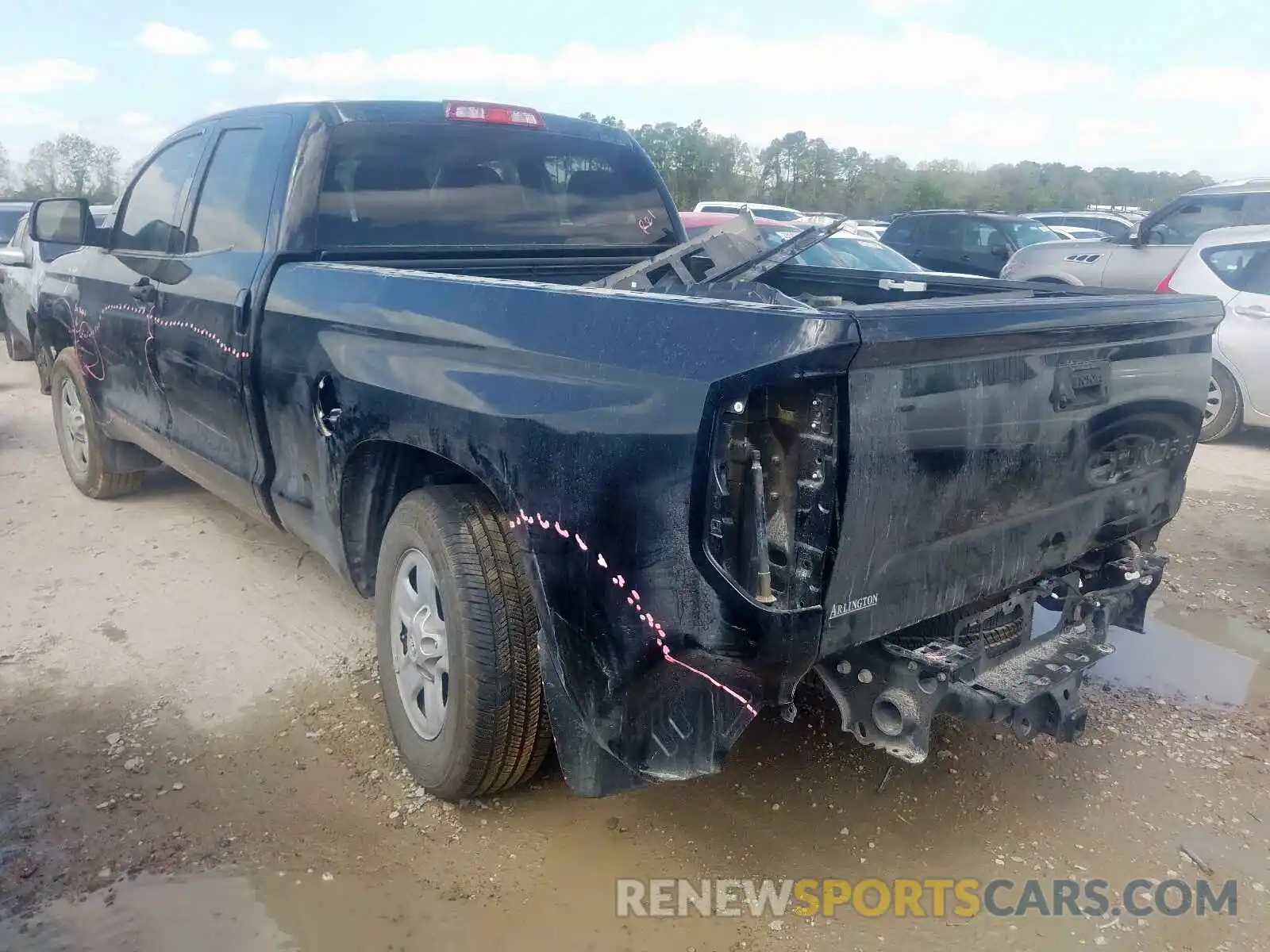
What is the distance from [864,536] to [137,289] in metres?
3.65

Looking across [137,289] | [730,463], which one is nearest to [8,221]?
[137,289]

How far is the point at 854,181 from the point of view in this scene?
114ft

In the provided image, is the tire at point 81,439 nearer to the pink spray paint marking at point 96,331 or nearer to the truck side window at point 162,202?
the pink spray paint marking at point 96,331

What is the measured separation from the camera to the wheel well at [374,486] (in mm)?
2975

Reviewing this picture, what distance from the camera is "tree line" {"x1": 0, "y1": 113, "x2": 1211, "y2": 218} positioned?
100.0ft

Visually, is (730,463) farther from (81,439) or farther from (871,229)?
(871,229)

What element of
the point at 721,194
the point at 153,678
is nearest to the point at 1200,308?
the point at 153,678

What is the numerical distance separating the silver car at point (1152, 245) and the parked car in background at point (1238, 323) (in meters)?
1.53

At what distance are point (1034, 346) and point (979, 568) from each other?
1.80 ft

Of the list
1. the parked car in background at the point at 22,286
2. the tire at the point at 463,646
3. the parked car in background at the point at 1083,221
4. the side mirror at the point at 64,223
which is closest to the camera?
the tire at the point at 463,646

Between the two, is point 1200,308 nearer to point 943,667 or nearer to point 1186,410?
point 1186,410

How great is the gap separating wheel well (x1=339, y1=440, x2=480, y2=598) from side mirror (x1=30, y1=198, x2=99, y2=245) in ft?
8.38

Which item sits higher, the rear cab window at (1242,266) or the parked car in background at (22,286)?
the rear cab window at (1242,266)

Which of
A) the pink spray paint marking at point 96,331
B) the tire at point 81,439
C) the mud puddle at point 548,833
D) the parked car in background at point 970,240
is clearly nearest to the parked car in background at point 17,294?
the tire at point 81,439
